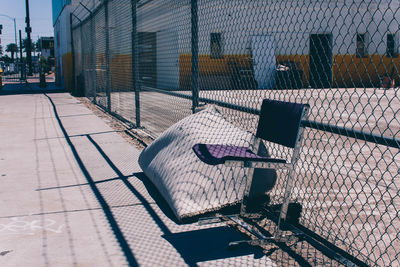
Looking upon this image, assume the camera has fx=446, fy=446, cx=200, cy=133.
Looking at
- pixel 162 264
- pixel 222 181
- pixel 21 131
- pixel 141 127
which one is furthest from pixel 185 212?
pixel 21 131

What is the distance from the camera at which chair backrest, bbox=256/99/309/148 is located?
10.5 ft

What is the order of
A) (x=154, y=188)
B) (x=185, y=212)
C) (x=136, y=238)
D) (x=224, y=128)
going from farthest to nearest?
(x=154, y=188) < (x=224, y=128) < (x=185, y=212) < (x=136, y=238)

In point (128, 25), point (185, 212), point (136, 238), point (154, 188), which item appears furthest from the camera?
point (128, 25)

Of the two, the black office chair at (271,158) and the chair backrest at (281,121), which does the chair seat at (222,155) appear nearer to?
the black office chair at (271,158)

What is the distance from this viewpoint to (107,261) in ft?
9.96

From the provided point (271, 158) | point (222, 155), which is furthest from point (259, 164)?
point (222, 155)

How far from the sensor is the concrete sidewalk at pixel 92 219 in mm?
3121

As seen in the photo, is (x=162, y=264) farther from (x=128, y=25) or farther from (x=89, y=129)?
(x=128, y=25)

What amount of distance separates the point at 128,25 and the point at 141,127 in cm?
243

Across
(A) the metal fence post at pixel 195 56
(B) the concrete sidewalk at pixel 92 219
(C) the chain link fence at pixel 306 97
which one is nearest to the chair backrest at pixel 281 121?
(C) the chain link fence at pixel 306 97

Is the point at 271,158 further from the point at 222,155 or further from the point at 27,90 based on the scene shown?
the point at 27,90

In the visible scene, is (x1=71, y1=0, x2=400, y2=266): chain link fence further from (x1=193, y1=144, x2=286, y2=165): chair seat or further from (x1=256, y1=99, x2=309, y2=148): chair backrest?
(x1=193, y1=144, x2=286, y2=165): chair seat

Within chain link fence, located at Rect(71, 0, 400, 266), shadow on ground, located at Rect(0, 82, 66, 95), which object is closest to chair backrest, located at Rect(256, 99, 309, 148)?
chain link fence, located at Rect(71, 0, 400, 266)

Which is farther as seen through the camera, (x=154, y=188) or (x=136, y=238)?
(x=154, y=188)
